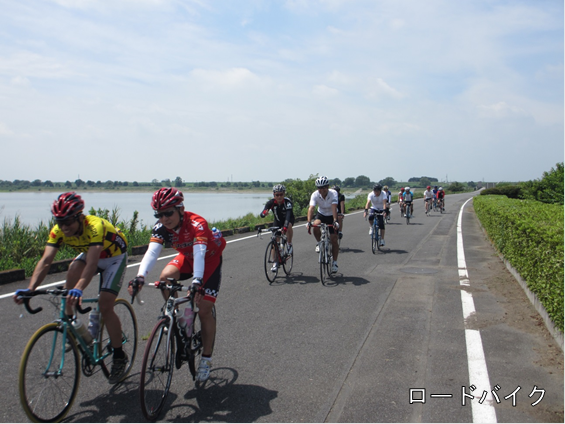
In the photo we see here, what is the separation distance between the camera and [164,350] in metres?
3.98

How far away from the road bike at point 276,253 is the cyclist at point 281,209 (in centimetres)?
14

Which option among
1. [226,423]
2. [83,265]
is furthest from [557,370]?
[83,265]

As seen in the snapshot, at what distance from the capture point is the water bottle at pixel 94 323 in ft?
14.3

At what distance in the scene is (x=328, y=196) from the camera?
10.0 metres

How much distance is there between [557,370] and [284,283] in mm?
5207

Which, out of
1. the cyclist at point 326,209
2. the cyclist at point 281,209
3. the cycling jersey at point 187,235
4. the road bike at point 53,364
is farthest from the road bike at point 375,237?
the road bike at point 53,364

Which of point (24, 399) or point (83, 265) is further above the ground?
point (83, 265)

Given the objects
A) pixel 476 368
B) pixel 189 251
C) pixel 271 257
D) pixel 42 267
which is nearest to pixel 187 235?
pixel 189 251

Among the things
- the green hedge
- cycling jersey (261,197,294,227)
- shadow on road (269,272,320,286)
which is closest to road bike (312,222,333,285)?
shadow on road (269,272,320,286)

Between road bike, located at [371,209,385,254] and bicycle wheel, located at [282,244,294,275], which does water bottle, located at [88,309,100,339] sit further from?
road bike, located at [371,209,385,254]

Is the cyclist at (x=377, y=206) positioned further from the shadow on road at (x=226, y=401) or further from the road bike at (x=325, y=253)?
the shadow on road at (x=226, y=401)

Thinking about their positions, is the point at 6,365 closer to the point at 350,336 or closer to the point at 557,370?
the point at 350,336

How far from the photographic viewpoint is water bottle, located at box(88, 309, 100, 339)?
4.37 meters

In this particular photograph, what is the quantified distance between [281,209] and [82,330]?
6.19 metres
